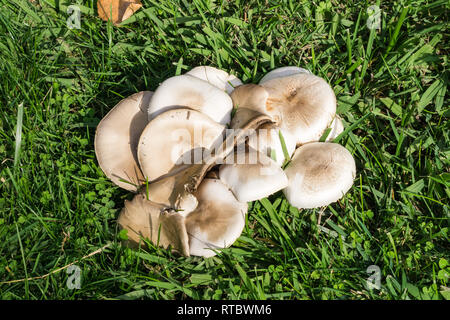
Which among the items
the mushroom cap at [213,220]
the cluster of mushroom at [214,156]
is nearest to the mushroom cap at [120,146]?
the cluster of mushroom at [214,156]

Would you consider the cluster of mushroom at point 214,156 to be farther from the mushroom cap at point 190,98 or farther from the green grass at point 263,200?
the green grass at point 263,200

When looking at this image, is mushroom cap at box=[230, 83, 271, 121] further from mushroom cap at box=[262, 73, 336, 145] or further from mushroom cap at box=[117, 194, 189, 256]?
mushroom cap at box=[117, 194, 189, 256]

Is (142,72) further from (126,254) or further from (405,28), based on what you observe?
(405,28)

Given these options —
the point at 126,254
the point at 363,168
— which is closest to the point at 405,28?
the point at 363,168

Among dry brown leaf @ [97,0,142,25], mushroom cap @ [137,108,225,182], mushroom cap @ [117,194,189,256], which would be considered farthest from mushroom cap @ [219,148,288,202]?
dry brown leaf @ [97,0,142,25]

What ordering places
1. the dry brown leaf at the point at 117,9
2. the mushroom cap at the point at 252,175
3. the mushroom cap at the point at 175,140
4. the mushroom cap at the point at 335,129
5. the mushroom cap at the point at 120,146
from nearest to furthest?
the mushroom cap at the point at 252,175
the mushroom cap at the point at 175,140
the mushroom cap at the point at 120,146
the mushroom cap at the point at 335,129
the dry brown leaf at the point at 117,9
